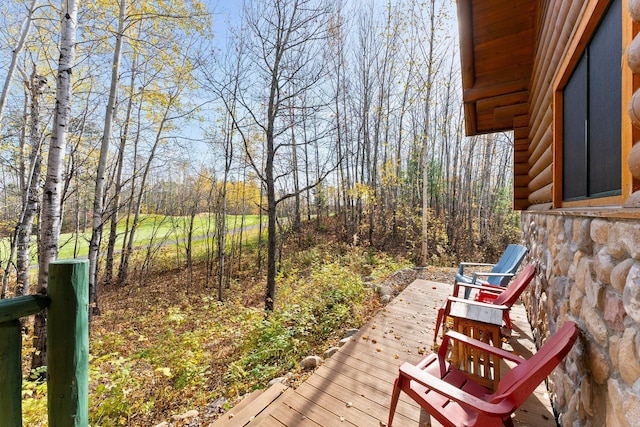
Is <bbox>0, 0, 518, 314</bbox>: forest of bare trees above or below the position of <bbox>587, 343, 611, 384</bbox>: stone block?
above

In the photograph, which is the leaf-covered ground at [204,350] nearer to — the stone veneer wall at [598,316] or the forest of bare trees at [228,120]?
the forest of bare trees at [228,120]

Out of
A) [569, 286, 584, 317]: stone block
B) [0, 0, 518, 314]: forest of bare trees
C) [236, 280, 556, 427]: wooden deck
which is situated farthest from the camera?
[0, 0, 518, 314]: forest of bare trees

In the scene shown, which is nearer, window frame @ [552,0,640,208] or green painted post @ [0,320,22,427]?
green painted post @ [0,320,22,427]

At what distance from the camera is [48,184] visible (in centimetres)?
296

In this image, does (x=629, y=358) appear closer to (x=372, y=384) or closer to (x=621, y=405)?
(x=621, y=405)

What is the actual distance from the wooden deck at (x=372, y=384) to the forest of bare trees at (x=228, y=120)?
2522 mm

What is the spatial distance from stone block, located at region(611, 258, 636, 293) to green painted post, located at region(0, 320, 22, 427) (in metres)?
2.10

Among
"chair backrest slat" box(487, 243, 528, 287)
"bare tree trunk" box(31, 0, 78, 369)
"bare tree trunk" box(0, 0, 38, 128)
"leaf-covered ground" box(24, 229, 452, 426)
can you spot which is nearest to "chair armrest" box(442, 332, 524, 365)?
"leaf-covered ground" box(24, 229, 452, 426)

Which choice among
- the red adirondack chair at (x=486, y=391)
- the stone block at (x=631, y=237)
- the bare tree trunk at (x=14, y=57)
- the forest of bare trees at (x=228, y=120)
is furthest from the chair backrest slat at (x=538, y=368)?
the bare tree trunk at (x=14, y=57)

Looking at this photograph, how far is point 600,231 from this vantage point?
110 centimetres

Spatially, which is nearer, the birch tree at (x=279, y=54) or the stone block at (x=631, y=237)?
the stone block at (x=631, y=237)

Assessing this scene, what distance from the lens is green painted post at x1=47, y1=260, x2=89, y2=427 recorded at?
3.09 ft

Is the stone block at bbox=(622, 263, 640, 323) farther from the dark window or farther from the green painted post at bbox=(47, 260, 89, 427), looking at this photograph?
the green painted post at bbox=(47, 260, 89, 427)

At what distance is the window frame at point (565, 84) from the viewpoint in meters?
0.98
